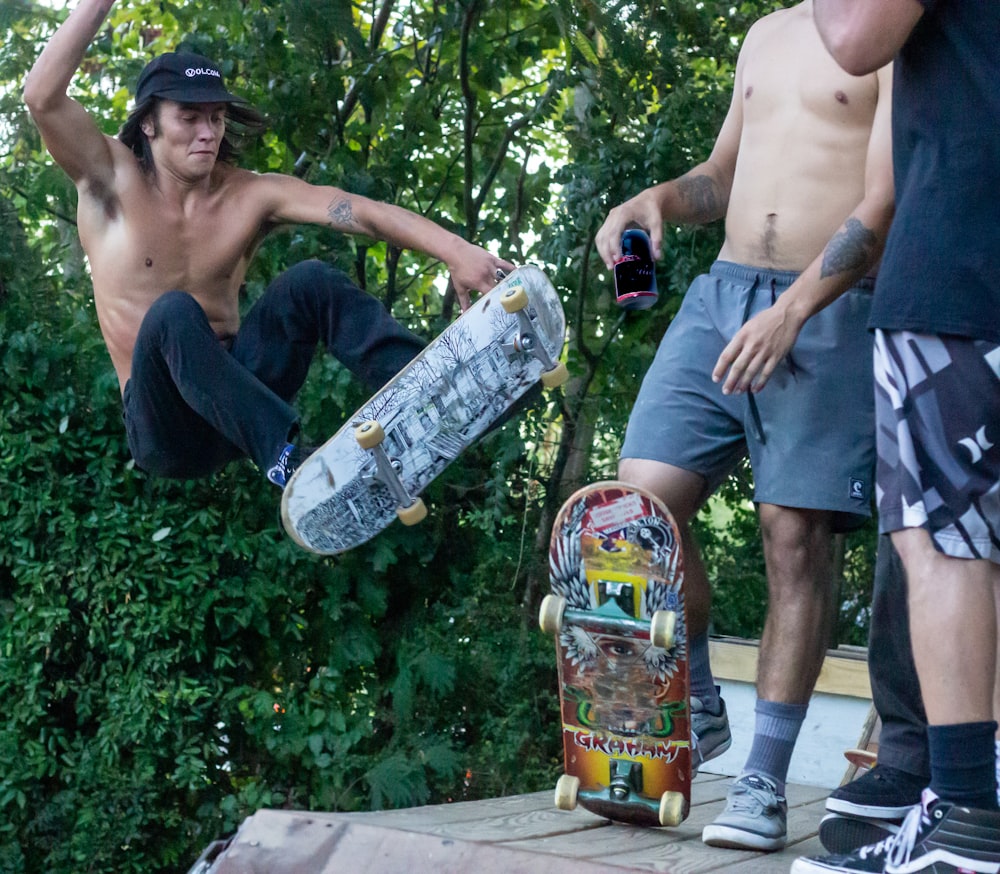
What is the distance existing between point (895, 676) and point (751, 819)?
1.41ft

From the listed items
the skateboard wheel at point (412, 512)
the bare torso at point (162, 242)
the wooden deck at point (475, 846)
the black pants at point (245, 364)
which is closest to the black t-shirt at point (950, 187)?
the wooden deck at point (475, 846)

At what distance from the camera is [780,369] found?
2.79m

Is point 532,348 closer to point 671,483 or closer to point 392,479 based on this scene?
point 392,479

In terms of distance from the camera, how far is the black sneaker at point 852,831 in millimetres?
2389

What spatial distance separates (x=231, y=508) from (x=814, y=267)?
3485mm

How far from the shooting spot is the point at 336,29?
4.54 meters

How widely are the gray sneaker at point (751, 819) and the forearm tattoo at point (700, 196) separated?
4.80 ft

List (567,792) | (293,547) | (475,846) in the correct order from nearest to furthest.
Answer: (475,846) → (567,792) → (293,547)

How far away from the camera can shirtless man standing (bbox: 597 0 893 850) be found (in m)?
2.57

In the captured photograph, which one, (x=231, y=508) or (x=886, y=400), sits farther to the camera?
(x=231, y=508)

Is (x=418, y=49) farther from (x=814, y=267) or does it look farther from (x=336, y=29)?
(x=814, y=267)

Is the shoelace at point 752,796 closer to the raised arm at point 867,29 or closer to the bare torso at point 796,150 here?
the bare torso at point 796,150

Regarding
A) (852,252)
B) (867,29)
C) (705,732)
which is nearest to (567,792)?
(705,732)

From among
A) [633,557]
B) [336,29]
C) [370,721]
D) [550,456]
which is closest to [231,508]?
[370,721]
